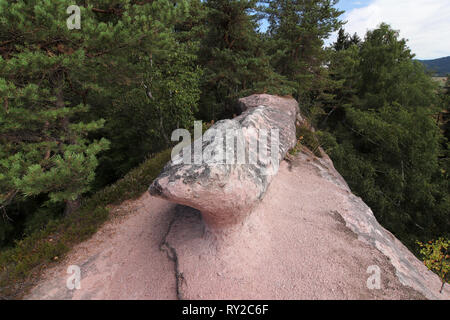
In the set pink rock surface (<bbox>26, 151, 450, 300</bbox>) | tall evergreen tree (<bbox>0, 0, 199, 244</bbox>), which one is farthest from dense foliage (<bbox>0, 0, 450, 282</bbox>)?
pink rock surface (<bbox>26, 151, 450, 300</bbox>)

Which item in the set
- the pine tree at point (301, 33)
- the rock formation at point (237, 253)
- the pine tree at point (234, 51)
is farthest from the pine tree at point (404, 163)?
the rock formation at point (237, 253)

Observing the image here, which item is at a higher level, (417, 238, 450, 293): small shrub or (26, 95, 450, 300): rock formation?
(26, 95, 450, 300): rock formation

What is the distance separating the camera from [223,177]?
3346 mm

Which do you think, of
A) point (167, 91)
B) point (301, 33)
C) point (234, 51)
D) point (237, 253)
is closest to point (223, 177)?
point (237, 253)

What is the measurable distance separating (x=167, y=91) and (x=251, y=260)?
7.72m

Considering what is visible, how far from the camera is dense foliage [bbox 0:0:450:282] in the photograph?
4.88 meters

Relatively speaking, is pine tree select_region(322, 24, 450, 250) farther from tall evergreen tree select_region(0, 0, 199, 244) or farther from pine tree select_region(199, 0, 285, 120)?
tall evergreen tree select_region(0, 0, 199, 244)

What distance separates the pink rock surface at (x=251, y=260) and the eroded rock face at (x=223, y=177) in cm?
70

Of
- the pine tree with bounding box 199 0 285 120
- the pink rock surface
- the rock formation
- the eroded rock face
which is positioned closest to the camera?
the eroded rock face

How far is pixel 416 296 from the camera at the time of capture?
3398 millimetres

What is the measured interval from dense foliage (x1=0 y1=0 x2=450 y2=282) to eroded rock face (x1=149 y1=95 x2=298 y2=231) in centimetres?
325

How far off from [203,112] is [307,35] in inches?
348

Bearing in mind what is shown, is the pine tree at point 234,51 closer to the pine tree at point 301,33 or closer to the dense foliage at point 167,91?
the dense foliage at point 167,91
